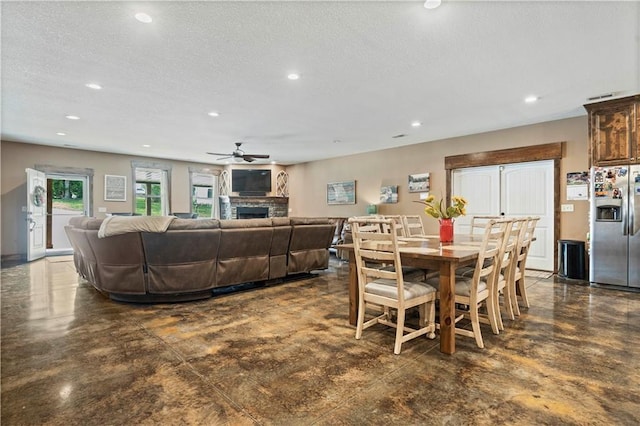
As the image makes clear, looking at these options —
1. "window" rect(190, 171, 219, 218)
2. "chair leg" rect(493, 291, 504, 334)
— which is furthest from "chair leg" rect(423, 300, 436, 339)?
"window" rect(190, 171, 219, 218)

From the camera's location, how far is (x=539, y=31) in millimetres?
2746

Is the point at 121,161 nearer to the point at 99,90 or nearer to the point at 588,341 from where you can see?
the point at 99,90

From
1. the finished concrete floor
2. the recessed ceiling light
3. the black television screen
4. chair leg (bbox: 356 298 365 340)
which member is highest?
the recessed ceiling light

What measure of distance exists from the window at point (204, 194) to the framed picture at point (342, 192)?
150 inches

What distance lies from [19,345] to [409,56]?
4290mm

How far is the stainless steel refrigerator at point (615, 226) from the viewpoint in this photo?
14.4 ft

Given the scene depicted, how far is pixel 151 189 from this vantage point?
9406mm

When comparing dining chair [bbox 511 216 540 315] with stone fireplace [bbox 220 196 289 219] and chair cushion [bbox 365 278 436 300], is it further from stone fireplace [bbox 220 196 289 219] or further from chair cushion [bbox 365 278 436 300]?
stone fireplace [bbox 220 196 289 219]

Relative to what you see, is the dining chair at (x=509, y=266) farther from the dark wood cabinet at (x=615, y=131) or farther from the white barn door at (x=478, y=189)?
the white barn door at (x=478, y=189)

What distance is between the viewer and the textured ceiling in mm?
2492

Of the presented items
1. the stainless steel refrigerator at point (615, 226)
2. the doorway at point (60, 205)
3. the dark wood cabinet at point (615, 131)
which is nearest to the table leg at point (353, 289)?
the stainless steel refrigerator at point (615, 226)

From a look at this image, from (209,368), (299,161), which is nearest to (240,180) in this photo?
(299,161)

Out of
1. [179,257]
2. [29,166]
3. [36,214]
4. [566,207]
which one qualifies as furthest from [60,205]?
[566,207]

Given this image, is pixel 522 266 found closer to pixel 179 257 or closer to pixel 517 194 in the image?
pixel 517 194
